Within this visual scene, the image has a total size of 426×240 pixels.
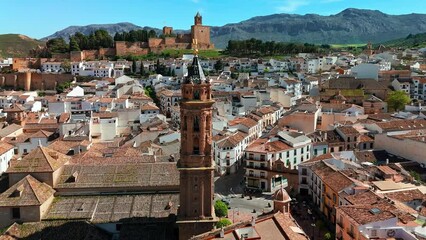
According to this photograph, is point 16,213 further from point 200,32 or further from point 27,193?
point 200,32

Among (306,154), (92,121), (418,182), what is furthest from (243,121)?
(418,182)

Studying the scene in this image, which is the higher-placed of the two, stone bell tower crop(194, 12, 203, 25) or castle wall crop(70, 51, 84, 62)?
stone bell tower crop(194, 12, 203, 25)

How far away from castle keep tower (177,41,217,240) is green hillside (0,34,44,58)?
137 meters

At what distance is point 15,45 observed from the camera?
6216 inches

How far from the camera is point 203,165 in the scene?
23516 millimetres

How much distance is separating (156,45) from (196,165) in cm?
9887

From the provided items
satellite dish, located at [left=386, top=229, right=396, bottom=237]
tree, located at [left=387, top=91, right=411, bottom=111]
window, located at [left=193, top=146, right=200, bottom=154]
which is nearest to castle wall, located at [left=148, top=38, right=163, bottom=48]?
tree, located at [left=387, top=91, right=411, bottom=111]

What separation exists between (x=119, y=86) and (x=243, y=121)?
27988 millimetres

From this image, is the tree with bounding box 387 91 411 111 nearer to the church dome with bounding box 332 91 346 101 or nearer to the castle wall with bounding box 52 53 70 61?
the church dome with bounding box 332 91 346 101

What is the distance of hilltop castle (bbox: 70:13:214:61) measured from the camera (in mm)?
109125

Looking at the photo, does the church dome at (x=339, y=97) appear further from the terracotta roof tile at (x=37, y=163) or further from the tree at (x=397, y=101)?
the terracotta roof tile at (x=37, y=163)

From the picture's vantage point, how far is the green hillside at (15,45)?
149 meters

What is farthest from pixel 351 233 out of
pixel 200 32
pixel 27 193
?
pixel 200 32

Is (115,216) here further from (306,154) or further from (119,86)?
(119,86)
